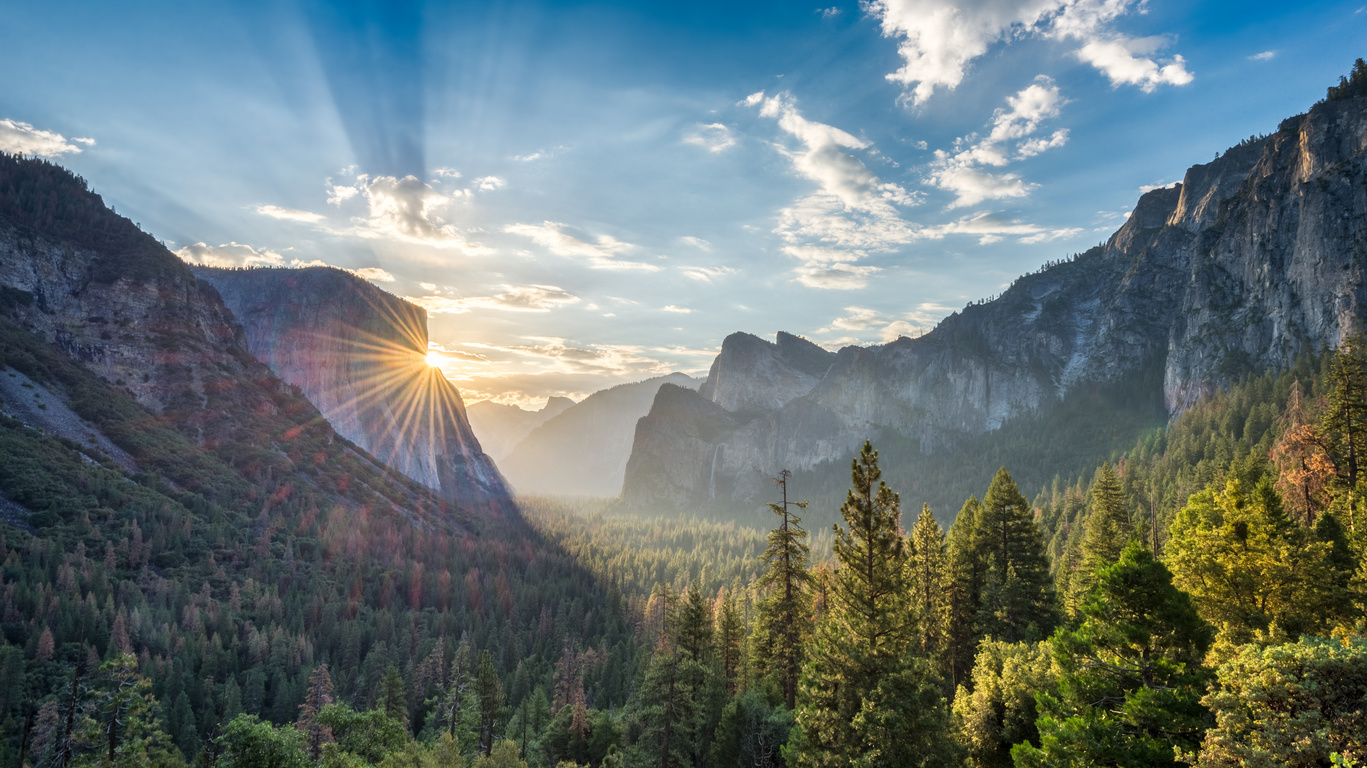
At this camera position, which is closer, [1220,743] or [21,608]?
[1220,743]

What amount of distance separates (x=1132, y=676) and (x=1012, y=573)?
65.8ft

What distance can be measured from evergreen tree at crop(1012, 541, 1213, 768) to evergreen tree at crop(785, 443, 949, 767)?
11.8 ft

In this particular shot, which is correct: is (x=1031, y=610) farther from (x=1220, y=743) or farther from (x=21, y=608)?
(x=21, y=608)

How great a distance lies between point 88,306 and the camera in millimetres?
152875

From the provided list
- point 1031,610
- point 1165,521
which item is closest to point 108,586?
point 1031,610

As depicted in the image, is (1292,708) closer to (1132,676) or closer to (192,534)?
(1132,676)

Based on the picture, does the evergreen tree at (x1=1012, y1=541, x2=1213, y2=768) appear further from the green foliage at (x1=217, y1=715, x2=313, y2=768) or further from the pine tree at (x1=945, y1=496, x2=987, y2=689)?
the green foliage at (x1=217, y1=715, x2=313, y2=768)

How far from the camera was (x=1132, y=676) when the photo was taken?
595 inches

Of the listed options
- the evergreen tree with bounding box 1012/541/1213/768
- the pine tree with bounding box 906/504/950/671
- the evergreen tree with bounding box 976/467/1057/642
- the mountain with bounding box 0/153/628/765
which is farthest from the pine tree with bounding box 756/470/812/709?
the mountain with bounding box 0/153/628/765

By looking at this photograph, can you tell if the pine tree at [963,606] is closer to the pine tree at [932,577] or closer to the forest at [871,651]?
the forest at [871,651]

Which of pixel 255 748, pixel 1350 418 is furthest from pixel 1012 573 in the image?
pixel 255 748

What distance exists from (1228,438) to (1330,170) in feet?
230

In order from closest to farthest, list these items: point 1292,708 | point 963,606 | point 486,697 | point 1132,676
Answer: point 1292,708, point 1132,676, point 963,606, point 486,697

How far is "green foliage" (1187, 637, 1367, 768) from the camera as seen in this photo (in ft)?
33.7
